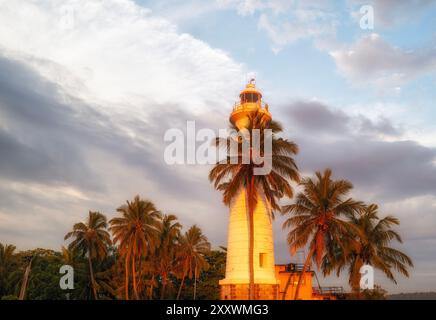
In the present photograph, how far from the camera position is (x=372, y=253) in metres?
41.0

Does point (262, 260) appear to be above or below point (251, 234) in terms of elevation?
below

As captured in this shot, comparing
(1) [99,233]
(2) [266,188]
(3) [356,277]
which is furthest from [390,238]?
(1) [99,233]

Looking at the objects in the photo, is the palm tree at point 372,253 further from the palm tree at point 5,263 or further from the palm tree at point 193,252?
the palm tree at point 5,263

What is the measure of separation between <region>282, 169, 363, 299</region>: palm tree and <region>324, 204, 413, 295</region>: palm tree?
4.09m

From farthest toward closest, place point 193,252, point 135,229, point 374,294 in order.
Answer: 1. point 193,252
2. point 135,229
3. point 374,294

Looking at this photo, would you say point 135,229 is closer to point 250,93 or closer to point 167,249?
point 167,249

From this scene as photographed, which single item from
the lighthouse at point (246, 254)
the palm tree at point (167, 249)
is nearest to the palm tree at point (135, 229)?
the palm tree at point (167, 249)

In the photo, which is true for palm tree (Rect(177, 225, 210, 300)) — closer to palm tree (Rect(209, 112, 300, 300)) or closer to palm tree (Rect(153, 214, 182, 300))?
palm tree (Rect(153, 214, 182, 300))

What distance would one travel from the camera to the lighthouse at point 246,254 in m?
36.7

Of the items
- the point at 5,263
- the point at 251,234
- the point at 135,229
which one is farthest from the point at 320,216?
the point at 5,263

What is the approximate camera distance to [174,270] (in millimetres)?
67562

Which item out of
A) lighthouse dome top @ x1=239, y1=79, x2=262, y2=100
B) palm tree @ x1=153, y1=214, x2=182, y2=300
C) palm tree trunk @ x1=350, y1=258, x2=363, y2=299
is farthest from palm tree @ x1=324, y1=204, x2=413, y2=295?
palm tree @ x1=153, y1=214, x2=182, y2=300

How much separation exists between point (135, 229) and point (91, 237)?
34.1 feet
